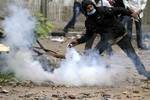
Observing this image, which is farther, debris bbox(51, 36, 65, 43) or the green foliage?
debris bbox(51, 36, 65, 43)

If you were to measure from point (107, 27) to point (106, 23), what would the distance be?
0.09 meters

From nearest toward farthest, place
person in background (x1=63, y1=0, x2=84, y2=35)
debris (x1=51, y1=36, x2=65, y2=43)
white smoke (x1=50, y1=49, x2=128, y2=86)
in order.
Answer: white smoke (x1=50, y1=49, x2=128, y2=86) → debris (x1=51, y1=36, x2=65, y2=43) → person in background (x1=63, y1=0, x2=84, y2=35)

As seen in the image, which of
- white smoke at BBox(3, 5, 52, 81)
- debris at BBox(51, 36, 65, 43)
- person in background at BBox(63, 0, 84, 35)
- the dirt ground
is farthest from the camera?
person in background at BBox(63, 0, 84, 35)

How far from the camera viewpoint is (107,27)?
34.2 ft

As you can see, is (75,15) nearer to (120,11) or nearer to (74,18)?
(74,18)

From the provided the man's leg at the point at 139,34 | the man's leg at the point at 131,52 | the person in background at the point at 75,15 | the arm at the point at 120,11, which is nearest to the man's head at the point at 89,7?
the arm at the point at 120,11

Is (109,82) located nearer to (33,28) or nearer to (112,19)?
(112,19)

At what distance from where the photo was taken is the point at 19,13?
10.6 meters

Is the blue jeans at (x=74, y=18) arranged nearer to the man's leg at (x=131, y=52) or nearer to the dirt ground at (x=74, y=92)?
the man's leg at (x=131, y=52)

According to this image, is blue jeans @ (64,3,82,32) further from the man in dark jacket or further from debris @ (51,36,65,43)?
the man in dark jacket

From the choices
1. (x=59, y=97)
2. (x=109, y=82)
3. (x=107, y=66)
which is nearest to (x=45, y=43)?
(x=107, y=66)

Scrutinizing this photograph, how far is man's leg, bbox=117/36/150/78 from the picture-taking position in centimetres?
1063

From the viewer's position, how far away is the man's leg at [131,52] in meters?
10.6

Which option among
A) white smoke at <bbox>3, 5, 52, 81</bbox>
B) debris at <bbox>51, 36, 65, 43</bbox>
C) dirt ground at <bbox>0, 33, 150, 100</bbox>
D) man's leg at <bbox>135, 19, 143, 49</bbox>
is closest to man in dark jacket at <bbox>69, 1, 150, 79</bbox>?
dirt ground at <bbox>0, 33, 150, 100</bbox>
